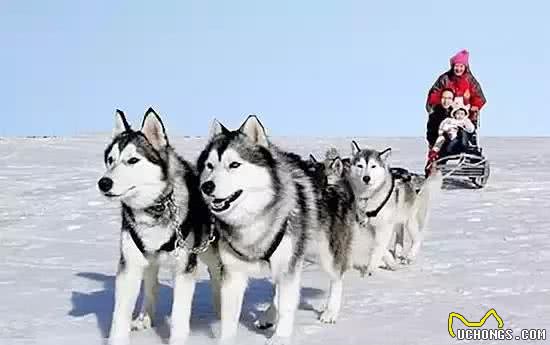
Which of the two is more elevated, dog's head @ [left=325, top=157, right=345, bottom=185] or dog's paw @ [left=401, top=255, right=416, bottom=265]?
dog's head @ [left=325, top=157, right=345, bottom=185]

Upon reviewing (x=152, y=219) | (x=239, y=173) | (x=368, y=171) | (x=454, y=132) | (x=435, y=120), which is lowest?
(x=152, y=219)

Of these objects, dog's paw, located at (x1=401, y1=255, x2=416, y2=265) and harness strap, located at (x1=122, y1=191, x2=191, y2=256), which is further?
dog's paw, located at (x1=401, y1=255, x2=416, y2=265)

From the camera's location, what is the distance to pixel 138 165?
4.07 metres

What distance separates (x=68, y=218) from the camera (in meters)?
8.97

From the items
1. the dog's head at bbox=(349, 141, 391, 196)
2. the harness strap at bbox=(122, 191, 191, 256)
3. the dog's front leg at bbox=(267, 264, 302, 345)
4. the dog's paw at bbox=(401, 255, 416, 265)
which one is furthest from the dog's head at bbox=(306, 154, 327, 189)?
the dog's paw at bbox=(401, 255, 416, 265)

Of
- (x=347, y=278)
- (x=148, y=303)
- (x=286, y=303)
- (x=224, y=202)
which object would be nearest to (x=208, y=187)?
(x=224, y=202)

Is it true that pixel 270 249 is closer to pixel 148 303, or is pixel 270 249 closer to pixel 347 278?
pixel 148 303

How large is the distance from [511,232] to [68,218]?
461 centimetres

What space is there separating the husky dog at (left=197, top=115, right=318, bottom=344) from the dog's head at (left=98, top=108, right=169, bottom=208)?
0.74 ft

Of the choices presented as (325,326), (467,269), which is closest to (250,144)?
(325,326)

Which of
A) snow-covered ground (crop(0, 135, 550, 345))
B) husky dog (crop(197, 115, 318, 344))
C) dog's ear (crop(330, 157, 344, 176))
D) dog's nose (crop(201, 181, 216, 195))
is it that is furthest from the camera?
dog's ear (crop(330, 157, 344, 176))

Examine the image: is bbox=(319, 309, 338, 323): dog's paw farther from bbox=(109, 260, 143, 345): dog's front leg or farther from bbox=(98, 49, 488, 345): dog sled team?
bbox=(109, 260, 143, 345): dog's front leg

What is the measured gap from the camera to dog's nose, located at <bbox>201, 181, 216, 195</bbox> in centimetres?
392

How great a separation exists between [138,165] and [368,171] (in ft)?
9.38
